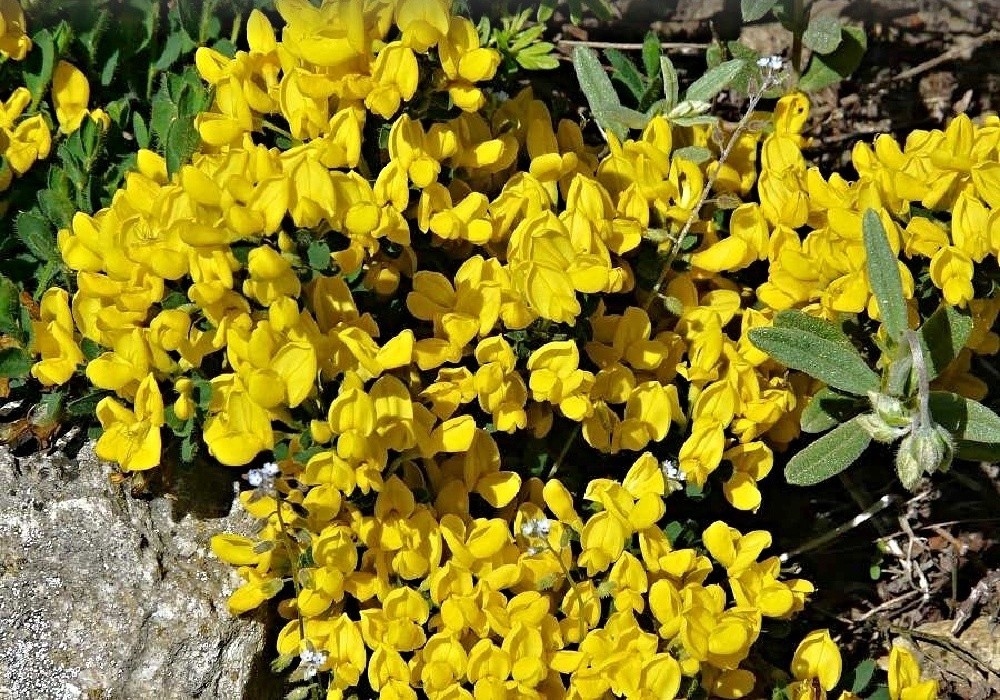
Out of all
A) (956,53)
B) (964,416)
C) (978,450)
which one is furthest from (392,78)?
(956,53)

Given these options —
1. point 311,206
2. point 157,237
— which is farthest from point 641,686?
point 157,237

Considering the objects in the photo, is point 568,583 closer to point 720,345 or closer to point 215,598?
point 720,345

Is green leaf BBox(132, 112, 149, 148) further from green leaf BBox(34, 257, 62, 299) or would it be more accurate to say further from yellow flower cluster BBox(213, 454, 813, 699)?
yellow flower cluster BBox(213, 454, 813, 699)

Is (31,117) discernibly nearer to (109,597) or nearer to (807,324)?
(109,597)

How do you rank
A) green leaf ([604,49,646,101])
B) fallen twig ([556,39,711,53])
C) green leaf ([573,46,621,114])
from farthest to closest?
1. fallen twig ([556,39,711,53])
2. green leaf ([604,49,646,101])
3. green leaf ([573,46,621,114])

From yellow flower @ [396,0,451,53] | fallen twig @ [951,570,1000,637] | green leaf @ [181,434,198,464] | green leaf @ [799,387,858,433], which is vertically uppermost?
yellow flower @ [396,0,451,53]

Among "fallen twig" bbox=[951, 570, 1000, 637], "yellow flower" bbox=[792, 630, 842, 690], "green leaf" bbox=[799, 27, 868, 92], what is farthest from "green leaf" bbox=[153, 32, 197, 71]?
"fallen twig" bbox=[951, 570, 1000, 637]

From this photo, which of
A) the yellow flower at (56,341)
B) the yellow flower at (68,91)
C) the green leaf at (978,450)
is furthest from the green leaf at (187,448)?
the green leaf at (978,450)
